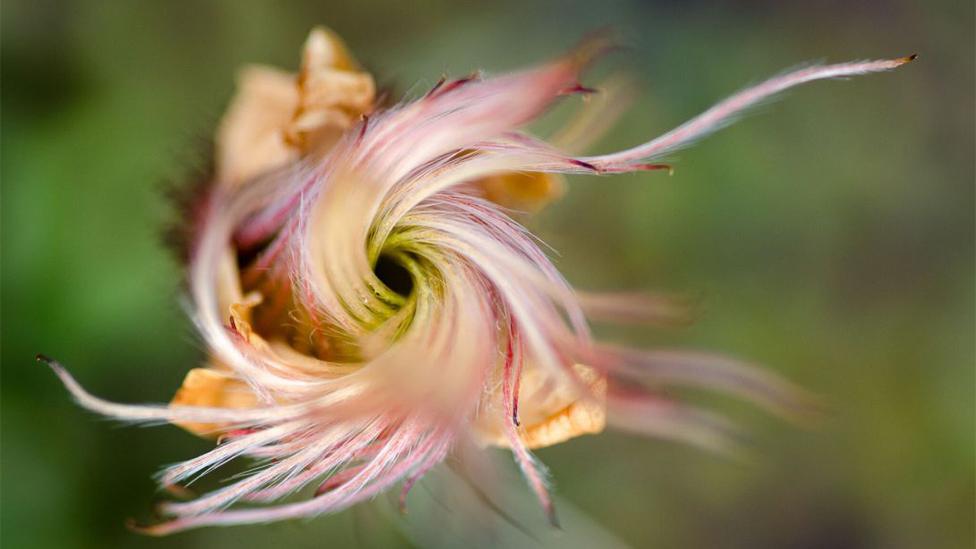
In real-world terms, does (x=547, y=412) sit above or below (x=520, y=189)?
below

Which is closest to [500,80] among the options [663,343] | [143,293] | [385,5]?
[143,293]

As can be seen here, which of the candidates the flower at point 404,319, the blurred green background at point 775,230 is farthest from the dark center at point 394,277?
the blurred green background at point 775,230

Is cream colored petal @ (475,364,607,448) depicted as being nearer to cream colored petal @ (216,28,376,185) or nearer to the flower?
the flower

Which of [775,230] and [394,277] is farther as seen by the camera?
[775,230]

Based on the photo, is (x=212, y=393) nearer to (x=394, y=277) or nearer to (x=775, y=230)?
(x=394, y=277)

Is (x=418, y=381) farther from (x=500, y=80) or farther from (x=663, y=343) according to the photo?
(x=663, y=343)

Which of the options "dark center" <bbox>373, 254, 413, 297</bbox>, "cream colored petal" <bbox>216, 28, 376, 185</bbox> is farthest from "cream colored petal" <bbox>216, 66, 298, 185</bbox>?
"dark center" <bbox>373, 254, 413, 297</bbox>

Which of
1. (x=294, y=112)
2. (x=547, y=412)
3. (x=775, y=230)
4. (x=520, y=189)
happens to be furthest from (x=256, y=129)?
(x=775, y=230)

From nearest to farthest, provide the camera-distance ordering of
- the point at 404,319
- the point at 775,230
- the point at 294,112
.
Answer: the point at 404,319 < the point at 294,112 < the point at 775,230
